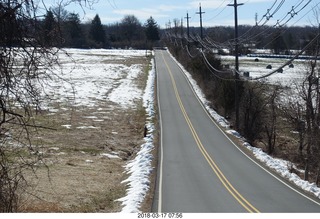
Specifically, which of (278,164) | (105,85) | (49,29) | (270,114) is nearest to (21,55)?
(49,29)

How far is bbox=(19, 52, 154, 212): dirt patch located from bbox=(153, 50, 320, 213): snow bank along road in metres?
2.63

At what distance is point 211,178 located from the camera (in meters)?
22.8

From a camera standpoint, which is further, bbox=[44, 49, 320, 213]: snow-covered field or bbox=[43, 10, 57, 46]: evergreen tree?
bbox=[44, 49, 320, 213]: snow-covered field

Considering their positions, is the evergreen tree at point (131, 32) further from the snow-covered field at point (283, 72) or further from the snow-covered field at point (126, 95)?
the snow-covered field at point (283, 72)

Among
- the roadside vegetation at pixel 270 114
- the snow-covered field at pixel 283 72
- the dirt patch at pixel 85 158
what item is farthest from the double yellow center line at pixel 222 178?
the snow-covered field at pixel 283 72

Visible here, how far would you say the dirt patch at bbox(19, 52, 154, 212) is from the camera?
16625 millimetres

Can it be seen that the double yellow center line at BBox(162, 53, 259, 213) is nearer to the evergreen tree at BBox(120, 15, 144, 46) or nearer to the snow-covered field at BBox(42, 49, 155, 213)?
the snow-covered field at BBox(42, 49, 155, 213)

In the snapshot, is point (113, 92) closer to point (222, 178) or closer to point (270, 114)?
point (270, 114)

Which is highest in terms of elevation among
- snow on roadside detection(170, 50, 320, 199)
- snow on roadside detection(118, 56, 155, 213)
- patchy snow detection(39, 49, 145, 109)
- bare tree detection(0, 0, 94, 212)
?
bare tree detection(0, 0, 94, 212)

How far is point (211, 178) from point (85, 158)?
9123 millimetres

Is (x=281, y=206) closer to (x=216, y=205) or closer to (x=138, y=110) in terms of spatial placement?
(x=216, y=205)

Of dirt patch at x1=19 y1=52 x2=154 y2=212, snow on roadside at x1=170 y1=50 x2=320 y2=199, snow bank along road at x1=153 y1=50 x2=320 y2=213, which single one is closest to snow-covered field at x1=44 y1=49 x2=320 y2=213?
snow on roadside at x1=170 y1=50 x2=320 y2=199

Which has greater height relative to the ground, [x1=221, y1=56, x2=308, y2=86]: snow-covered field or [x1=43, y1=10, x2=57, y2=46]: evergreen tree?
[x1=43, y1=10, x2=57, y2=46]: evergreen tree

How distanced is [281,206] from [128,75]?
224ft
